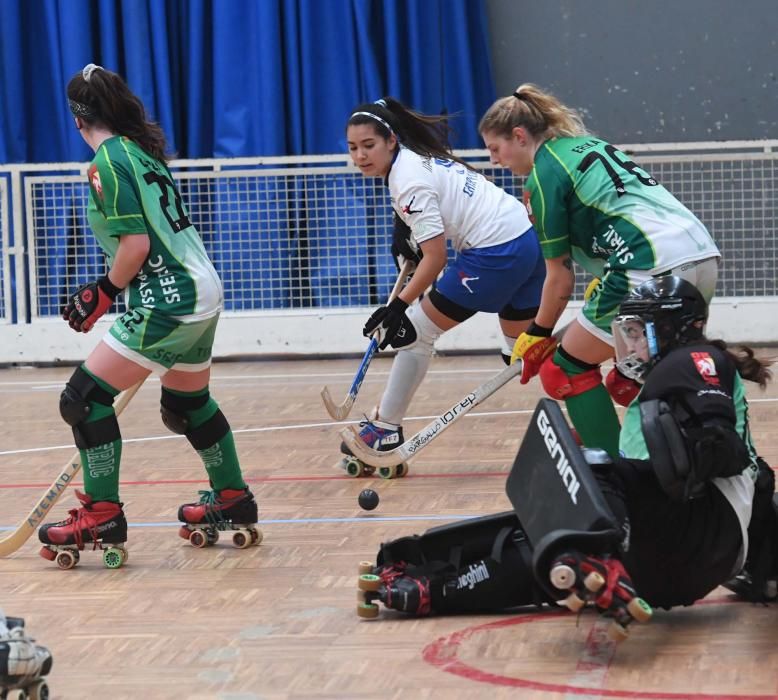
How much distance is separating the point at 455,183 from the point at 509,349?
755 millimetres

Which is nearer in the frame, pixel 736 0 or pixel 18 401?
pixel 18 401

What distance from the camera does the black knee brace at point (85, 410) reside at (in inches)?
152

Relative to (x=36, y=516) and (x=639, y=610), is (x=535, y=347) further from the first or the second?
(x=639, y=610)

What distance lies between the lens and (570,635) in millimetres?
3080

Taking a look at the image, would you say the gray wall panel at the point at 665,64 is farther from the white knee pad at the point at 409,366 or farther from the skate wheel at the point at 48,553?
the skate wheel at the point at 48,553

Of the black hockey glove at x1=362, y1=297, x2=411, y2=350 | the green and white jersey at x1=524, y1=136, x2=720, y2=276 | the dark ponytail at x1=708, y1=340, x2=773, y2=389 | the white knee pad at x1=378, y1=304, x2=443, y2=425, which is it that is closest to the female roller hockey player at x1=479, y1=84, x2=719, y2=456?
the green and white jersey at x1=524, y1=136, x2=720, y2=276

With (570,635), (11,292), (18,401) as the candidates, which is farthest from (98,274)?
(570,635)

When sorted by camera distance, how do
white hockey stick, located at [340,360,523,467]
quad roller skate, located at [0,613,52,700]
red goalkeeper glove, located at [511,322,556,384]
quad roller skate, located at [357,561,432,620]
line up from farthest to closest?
1. white hockey stick, located at [340,360,523,467]
2. red goalkeeper glove, located at [511,322,556,384]
3. quad roller skate, located at [357,561,432,620]
4. quad roller skate, located at [0,613,52,700]

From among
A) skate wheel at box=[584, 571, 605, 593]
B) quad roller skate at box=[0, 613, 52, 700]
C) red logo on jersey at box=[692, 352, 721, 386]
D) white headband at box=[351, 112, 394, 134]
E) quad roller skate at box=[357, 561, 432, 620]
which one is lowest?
quad roller skate at box=[357, 561, 432, 620]

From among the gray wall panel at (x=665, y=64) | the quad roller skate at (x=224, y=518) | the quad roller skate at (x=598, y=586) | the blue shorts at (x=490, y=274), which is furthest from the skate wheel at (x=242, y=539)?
the gray wall panel at (x=665, y=64)

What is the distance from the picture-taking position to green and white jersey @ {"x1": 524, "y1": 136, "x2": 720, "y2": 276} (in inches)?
156

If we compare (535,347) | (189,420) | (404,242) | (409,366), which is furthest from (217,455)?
(404,242)

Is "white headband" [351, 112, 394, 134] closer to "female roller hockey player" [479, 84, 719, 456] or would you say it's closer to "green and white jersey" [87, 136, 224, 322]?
"female roller hockey player" [479, 84, 719, 456]

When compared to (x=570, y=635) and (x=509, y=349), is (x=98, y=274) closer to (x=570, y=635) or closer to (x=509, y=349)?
(x=509, y=349)
